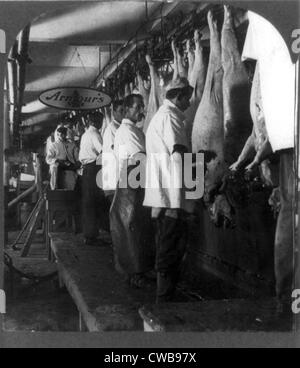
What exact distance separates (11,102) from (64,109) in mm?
198

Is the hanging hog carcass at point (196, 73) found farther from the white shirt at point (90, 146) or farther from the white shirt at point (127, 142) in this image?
the white shirt at point (90, 146)

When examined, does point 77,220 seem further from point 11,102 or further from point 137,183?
point 11,102

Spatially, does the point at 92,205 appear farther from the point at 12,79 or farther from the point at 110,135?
the point at 12,79

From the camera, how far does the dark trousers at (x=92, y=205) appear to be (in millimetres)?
1957

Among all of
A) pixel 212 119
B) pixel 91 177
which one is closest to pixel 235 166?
pixel 212 119

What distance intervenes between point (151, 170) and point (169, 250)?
0.31 m

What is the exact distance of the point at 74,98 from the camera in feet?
6.33

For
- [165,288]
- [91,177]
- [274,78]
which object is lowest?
[165,288]

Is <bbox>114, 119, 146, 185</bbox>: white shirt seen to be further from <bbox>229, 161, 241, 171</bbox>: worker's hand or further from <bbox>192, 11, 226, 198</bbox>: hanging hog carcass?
<bbox>229, 161, 241, 171</bbox>: worker's hand

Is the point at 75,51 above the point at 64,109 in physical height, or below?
above

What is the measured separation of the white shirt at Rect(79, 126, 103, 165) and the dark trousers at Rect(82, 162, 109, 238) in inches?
1.1

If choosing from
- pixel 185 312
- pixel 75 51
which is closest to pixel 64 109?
pixel 75 51
